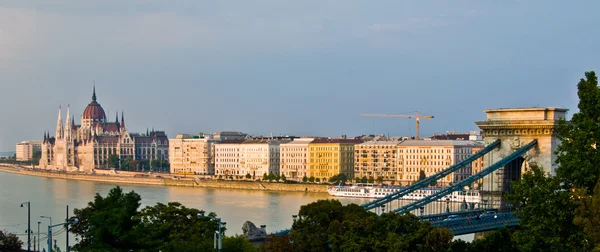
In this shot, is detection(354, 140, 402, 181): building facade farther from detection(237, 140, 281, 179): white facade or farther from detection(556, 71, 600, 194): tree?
detection(556, 71, 600, 194): tree

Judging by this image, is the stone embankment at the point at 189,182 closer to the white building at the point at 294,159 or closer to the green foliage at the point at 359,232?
the white building at the point at 294,159

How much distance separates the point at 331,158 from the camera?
2677 inches

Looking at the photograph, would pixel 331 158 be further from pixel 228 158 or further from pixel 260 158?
pixel 228 158

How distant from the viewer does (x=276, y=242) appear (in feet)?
50.6

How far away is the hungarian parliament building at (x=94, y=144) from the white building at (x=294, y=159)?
33.7m

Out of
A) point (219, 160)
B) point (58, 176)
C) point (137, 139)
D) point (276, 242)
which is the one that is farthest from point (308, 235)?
point (137, 139)

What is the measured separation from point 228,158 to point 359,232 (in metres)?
64.1

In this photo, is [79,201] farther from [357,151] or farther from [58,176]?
[58,176]

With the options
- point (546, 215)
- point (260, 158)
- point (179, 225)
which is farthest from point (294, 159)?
point (546, 215)

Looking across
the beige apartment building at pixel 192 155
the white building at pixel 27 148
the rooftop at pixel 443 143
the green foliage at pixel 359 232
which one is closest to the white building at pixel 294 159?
the rooftop at pixel 443 143

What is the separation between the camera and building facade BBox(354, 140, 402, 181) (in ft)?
208

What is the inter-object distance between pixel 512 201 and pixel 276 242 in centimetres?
428

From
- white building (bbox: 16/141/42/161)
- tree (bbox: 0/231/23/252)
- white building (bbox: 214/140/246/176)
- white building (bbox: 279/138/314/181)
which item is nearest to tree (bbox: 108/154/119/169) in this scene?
white building (bbox: 214/140/246/176)

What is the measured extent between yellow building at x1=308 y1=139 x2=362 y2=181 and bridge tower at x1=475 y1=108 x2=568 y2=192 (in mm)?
49066
